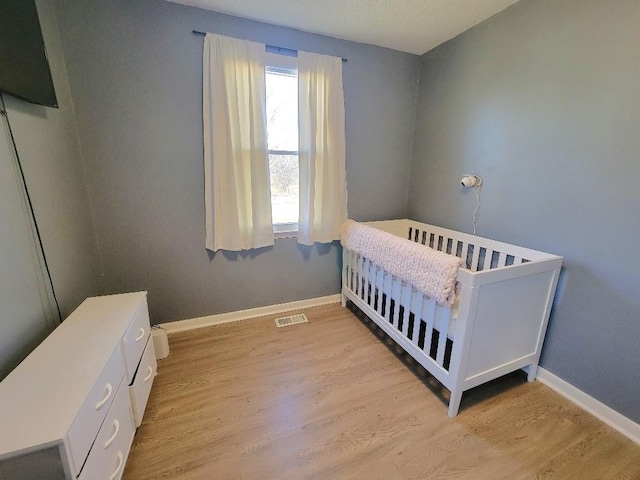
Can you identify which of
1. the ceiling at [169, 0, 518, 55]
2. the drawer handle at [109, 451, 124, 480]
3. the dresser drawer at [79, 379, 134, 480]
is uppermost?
the ceiling at [169, 0, 518, 55]

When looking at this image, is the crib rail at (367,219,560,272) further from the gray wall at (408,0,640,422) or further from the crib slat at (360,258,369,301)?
the crib slat at (360,258,369,301)

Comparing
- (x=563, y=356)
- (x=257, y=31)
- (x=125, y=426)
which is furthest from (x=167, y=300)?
(x=563, y=356)

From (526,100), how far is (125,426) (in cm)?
282

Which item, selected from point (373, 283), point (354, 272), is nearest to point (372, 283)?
point (373, 283)

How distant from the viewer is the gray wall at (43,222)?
1.06m

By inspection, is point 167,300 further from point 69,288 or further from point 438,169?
point 438,169

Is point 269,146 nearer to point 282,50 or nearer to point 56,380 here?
point 282,50

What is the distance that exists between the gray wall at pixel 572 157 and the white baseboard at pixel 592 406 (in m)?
0.04

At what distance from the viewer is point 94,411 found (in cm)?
89

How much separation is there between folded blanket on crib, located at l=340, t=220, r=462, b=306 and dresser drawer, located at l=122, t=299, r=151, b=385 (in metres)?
1.50

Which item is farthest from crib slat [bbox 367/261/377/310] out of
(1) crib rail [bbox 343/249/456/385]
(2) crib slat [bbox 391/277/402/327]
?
(2) crib slat [bbox 391/277/402/327]

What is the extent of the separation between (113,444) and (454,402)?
158 centimetres

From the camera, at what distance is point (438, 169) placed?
2330 mm

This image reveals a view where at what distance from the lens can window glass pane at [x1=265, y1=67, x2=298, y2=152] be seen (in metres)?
2.09
